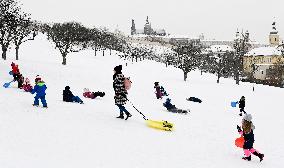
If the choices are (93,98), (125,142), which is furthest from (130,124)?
(93,98)

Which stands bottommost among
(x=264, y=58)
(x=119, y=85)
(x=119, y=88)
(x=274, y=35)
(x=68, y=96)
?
(x=68, y=96)

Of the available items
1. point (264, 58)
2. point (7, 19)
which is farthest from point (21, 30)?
point (264, 58)

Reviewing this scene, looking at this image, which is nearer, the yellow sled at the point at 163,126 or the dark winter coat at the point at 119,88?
the dark winter coat at the point at 119,88

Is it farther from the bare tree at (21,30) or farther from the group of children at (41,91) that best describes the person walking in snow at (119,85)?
the bare tree at (21,30)

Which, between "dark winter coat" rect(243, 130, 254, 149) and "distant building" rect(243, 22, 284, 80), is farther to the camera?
"distant building" rect(243, 22, 284, 80)

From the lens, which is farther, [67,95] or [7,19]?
[7,19]

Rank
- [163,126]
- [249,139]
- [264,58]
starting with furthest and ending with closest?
[264,58] → [163,126] → [249,139]

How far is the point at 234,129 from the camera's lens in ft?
54.5

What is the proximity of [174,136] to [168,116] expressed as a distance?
16.4 ft

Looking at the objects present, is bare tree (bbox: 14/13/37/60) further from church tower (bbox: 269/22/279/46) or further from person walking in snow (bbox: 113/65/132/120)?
church tower (bbox: 269/22/279/46)

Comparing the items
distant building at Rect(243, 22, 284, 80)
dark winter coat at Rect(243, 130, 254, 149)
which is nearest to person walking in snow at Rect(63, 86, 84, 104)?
dark winter coat at Rect(243, 130, 254, 149)

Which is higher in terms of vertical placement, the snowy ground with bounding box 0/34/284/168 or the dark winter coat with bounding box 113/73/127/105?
the dark winter coat with bounding box 113/73/127/105

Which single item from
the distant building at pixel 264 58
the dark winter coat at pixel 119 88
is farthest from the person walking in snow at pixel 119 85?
the distant building at pixel 264 58

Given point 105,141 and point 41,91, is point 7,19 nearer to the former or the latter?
point 41,91
